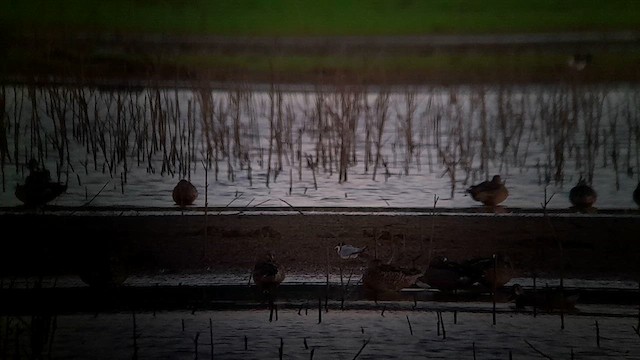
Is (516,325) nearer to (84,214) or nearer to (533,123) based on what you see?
(533,123)

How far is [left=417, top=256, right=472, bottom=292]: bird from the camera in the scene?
3084 millimetres

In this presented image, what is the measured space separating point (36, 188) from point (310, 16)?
148cm

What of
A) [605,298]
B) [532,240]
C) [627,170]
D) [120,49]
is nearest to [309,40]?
[120,49]

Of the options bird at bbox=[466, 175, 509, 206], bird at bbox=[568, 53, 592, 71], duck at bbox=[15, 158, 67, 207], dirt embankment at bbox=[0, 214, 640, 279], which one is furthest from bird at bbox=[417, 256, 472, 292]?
duck at bbox=[15, 158, 67, 207]

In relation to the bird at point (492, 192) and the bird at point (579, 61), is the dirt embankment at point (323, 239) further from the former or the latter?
the bird at point (579, 61)

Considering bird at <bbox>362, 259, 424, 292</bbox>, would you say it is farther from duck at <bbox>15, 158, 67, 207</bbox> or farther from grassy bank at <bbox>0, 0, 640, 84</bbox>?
duck at <bbox>15, 158, 67, 207</bbox>

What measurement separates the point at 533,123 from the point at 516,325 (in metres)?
1.71

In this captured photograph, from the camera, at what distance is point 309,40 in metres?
3.38

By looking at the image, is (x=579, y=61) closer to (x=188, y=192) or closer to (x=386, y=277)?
(x=386, y=277)

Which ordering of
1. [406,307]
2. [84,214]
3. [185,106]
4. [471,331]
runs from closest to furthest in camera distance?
[471,331] < [406,307] < [84,214] < [185,106]

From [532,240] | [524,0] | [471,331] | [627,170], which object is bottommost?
[471,331]

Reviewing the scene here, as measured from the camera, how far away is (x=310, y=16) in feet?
10.4

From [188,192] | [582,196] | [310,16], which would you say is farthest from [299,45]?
[582,196]

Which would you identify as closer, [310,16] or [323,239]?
[310,16]
